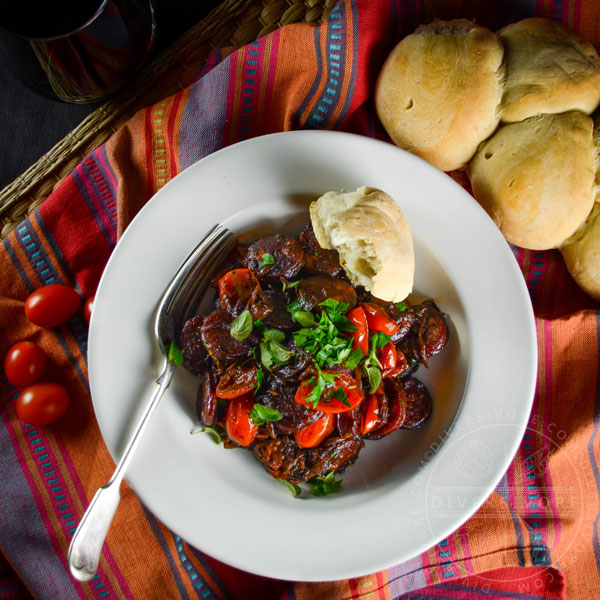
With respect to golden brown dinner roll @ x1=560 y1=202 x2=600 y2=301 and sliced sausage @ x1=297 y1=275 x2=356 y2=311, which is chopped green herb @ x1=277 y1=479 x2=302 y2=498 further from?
golden brown dinner roll @ x1=560 y1=202 x2=600 y2=301

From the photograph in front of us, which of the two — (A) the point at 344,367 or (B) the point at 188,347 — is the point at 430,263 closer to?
(A) the point at 344,367

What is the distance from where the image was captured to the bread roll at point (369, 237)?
7.55 ft

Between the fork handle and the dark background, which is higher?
the dark background

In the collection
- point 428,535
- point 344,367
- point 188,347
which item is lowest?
point 428,535

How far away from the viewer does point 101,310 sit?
7.99ft

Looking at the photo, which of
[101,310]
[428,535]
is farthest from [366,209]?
[428,535]

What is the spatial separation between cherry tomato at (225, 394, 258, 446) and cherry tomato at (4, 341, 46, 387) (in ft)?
3.24

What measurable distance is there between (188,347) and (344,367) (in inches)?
27.0

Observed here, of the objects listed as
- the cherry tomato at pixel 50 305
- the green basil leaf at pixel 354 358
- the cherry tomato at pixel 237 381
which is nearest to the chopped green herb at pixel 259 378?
the cherry tomato at pixel 237 381

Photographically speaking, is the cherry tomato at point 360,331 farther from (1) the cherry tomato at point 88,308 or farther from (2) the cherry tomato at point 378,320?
(1) the cherry tomato at point 88,308

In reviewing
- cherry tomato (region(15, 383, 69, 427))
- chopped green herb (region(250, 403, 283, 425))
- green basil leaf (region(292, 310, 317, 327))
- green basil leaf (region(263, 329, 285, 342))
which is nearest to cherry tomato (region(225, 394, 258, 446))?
chopped green herb (region(250, 403, 283, 425))

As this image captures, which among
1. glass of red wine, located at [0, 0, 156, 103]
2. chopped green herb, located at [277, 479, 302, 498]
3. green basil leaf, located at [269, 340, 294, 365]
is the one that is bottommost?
chopped green herb, located at [277, 479, 302, 498]

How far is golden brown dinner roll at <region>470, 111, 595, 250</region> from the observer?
251 cm

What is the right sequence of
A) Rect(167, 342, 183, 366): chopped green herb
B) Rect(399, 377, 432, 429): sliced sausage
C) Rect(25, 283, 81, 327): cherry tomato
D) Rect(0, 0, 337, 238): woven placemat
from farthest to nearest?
Rect(0, 0, 337, 238): woven placemat
Rect(25, 283, 81, 327): cherry tomato
Rect(399, 377, 432, 429): sliced sausage
Rect(167, 342, 183, 366): chopped green herb
